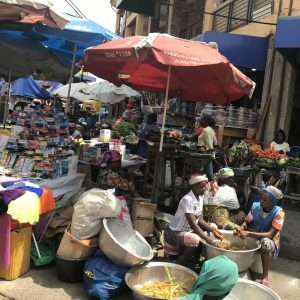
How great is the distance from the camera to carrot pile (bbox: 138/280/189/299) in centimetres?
392

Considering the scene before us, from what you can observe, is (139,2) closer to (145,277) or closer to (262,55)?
(262,55)

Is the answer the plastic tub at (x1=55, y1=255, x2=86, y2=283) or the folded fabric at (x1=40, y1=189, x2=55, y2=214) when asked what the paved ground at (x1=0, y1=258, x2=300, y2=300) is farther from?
the folded fabric at (x1=40, y1=189, x2=55, y2=214)

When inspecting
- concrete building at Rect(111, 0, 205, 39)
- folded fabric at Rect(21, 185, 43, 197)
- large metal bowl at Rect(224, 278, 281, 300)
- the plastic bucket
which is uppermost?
concrete building at Rect(111, 0, 205, 39)

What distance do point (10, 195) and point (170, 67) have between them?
9.50 ft

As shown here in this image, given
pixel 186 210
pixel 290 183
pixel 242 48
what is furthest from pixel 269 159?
pixel 242 48

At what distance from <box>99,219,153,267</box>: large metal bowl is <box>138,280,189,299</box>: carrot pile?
0.89ft

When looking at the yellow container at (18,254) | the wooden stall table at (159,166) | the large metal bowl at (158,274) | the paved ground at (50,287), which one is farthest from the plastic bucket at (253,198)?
→ the yellow container at (18,254)

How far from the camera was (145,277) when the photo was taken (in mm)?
4277

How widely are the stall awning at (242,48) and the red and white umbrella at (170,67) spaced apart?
8.89 feet

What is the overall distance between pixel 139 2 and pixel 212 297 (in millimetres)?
12906

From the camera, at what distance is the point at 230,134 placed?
10.3 metres

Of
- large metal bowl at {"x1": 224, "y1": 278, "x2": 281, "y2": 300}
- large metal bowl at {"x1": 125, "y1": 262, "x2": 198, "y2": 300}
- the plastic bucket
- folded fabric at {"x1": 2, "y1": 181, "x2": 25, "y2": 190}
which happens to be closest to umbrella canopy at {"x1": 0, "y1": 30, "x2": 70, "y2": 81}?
folded fabric at {"x1": 2, "y1": 181, "x2": 25, "y2": 190}

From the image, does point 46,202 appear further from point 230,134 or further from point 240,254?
point 230,134

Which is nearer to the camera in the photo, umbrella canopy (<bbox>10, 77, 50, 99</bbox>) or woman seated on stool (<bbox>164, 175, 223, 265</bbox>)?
woman seated on stool (<bbox>164, 175, 223, 265</bbox>)
